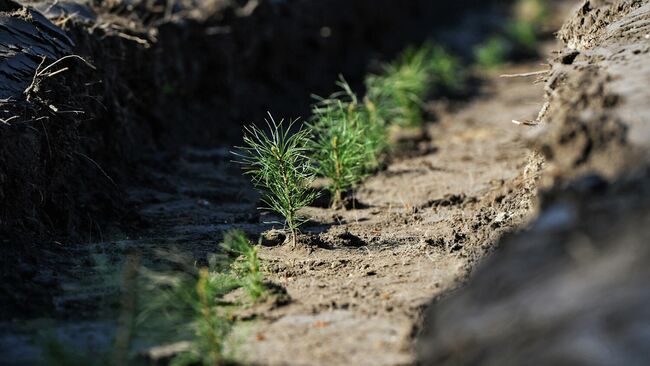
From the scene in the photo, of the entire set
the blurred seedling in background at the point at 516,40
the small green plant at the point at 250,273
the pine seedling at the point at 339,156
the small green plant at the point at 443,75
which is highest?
the blurred seedling in background at the point at 516,40

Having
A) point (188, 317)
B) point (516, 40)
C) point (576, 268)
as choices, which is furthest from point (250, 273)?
point (516, 40)

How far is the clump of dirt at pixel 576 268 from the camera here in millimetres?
2117

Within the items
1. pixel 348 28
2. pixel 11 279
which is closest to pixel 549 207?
pixel 11 279

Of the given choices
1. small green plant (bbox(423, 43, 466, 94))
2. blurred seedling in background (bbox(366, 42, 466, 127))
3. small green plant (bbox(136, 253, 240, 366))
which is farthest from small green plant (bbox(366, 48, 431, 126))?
small green plant (bbox(136, 253, 240, 366))

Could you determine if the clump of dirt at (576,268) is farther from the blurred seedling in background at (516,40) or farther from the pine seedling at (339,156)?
the blurred seedling in background at (516,40)

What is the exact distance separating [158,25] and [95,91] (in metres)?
1.53

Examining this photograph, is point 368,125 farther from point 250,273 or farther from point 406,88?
point 250,273

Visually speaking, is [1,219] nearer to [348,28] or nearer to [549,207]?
[549,207]

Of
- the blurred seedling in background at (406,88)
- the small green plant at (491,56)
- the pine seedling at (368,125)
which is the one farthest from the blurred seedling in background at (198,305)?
the small green plant at (491,56)

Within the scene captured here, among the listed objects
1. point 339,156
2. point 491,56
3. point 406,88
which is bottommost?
point 339,156

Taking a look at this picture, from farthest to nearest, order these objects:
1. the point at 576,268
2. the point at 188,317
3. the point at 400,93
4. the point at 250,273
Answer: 1. the point at 400,93
2. the point at 250,273
3. the point at 188,317
4. the point at 576,268

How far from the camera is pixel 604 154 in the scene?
9.20 ft

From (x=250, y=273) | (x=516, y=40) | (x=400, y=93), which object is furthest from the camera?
(x=516, y=40)

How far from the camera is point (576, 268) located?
2314 millimetres
